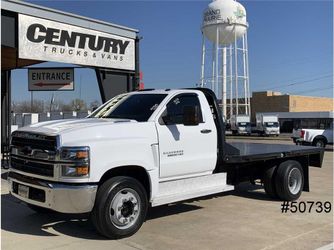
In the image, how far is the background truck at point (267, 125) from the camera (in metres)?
57.2

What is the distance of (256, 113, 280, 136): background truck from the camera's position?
57.2 meters

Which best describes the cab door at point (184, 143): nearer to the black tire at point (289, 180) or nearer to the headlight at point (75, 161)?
the headlight at point (75, 161)

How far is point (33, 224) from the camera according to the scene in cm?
739

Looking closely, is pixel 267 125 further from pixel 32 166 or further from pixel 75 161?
pixel 75 161

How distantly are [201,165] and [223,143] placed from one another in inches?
28.2

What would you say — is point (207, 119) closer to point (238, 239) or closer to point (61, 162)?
point (238, 239)

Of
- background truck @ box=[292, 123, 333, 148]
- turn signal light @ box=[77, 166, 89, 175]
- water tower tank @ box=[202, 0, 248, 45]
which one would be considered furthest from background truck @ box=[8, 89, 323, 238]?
water tower tank @ box=[202, 0, 248, 45]

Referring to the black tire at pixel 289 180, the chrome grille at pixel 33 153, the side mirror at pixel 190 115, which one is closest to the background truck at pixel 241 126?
the black tire at pixel 289 180

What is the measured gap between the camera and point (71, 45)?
13594mm

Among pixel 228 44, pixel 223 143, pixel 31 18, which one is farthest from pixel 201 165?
pixel 228 44

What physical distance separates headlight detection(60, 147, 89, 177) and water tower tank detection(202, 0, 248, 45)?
Answer: 55.5 meters

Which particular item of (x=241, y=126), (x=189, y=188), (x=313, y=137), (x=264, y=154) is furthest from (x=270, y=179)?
(x=241, y=126)

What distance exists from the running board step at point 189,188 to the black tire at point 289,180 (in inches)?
60.1

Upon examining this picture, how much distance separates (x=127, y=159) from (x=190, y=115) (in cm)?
138
